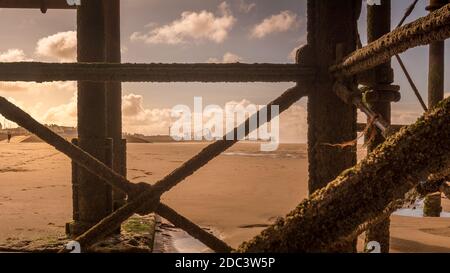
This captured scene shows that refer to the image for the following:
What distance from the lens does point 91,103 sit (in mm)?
3197

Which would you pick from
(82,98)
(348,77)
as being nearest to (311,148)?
(348,77)

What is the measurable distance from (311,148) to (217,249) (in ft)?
3.13

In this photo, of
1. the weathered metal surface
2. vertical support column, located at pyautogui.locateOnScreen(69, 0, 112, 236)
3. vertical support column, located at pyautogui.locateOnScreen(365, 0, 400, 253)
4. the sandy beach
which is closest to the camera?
the weathered metal surface

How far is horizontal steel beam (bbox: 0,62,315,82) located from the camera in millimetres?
2080

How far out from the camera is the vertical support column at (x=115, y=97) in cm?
445

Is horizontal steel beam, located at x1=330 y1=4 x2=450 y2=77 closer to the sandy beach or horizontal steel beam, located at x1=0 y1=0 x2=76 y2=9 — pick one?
the sandy beach

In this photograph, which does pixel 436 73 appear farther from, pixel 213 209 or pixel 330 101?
pixel 330 101

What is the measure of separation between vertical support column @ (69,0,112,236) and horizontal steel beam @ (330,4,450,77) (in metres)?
2.20

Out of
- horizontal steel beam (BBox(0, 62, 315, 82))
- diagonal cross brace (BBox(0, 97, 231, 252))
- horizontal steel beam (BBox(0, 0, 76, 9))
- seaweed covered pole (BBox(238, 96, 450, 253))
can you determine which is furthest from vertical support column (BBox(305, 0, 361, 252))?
horizontal steel beam (BBox(0, 0, 76, 9))

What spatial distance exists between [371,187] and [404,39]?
2.27 ft

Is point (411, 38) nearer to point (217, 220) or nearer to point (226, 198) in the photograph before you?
point (217, 220)

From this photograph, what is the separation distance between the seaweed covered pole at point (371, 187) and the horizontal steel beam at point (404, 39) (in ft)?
1.21
